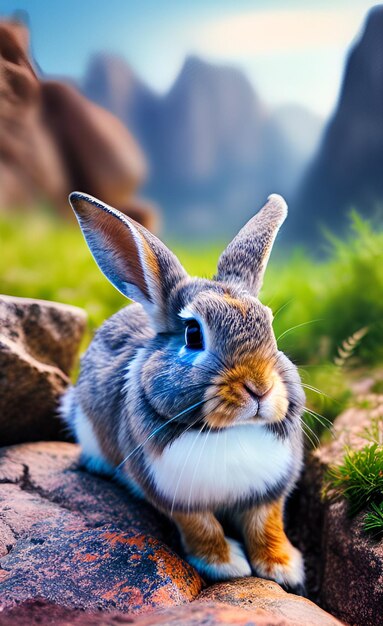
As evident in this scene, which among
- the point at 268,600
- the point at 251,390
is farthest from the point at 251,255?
the point at 268,600

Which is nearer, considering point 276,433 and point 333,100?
point 276,433

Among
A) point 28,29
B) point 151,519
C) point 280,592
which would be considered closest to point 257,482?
point 280,592

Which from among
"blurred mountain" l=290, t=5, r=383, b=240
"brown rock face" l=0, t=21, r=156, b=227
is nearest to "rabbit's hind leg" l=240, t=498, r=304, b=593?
"blurred mountain" l=290, t=5, r=383, b=240

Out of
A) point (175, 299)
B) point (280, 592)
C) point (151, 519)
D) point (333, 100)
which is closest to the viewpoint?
point (280, 592)

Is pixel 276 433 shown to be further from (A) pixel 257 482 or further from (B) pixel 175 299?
(B) pixel 175 299

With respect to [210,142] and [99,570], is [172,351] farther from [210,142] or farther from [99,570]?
[210,142]

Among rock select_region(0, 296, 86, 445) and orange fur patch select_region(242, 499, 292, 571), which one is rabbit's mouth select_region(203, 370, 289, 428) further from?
rock select_region(0, 296, 86, 445)
